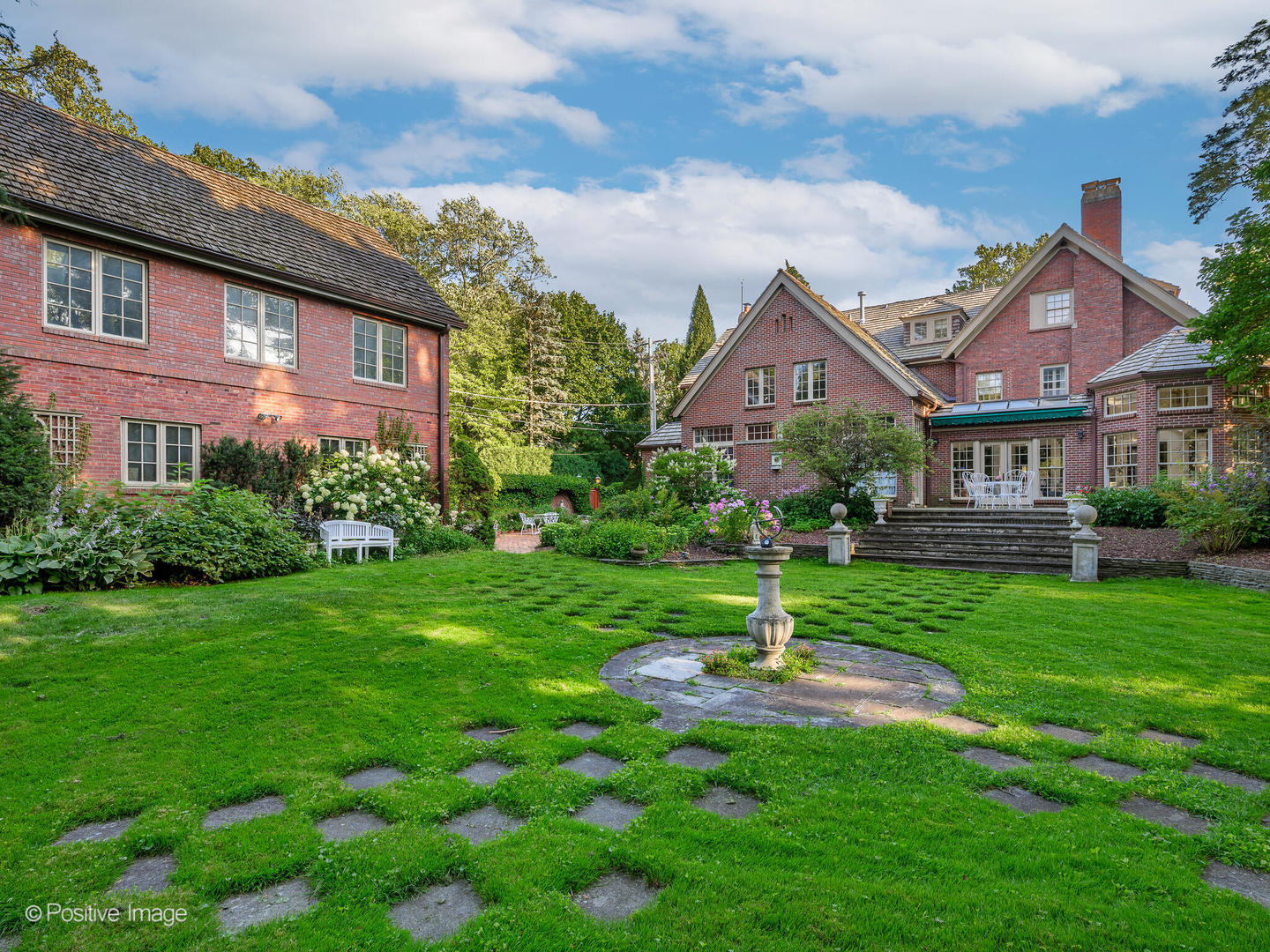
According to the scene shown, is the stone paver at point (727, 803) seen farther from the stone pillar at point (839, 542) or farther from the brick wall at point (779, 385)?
the brick wall at point (779, 385)

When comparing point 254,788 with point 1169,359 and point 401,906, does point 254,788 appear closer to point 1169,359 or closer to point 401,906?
point 401,906

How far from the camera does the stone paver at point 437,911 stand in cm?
219

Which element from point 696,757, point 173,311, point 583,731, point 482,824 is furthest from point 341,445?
point 482,824

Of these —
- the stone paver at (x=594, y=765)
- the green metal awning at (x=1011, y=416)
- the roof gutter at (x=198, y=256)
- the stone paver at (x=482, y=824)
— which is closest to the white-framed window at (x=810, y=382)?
the green metal awning at (x=1011, y=416)

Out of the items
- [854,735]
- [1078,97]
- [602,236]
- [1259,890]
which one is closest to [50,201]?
[854,735]

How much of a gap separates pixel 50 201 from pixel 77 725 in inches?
458

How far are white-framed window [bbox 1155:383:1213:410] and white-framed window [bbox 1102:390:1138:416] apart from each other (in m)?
0.69

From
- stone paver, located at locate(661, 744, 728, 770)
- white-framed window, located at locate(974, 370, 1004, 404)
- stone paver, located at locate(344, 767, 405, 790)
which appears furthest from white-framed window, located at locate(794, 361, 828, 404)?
stone paver, located at locate(344, 767, 405, 790)

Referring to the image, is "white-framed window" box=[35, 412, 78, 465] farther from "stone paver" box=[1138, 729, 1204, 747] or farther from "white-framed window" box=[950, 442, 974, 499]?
"white-framed window" box=[950, 442, 974, 499]

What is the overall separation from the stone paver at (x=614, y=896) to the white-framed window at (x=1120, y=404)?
21298mm

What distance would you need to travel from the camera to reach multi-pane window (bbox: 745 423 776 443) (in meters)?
22.8

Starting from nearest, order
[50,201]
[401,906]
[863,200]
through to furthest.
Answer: [401,906], [50,201], [863,200]

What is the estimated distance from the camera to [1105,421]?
62.4ft

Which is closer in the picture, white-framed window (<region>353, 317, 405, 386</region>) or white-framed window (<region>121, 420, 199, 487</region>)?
white-framed window (<region>121, 420, 199, 487</region>)
